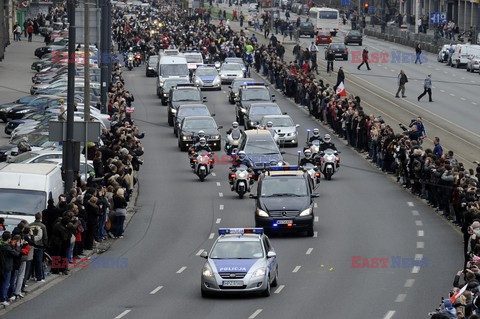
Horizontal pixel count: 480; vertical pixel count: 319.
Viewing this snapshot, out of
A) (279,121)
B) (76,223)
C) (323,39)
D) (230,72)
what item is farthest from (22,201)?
(323,39)

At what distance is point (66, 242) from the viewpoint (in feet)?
98.7

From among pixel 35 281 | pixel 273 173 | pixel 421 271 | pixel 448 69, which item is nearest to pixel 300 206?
pixel 273 173

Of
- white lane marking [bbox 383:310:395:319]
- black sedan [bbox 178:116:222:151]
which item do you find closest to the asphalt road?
white lane marking [bbox 383:310:395:319]

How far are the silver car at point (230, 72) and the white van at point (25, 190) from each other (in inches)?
1733

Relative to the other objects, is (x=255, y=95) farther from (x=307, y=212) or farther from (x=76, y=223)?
(x=76, y=223)

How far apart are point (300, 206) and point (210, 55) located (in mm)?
57036

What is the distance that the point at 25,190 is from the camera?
31.5 meters

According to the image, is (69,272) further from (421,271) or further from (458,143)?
(458,143)

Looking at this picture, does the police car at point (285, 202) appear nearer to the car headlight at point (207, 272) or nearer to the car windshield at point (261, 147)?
the car headlight at point (207, 272)

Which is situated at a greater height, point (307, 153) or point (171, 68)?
point (171, 68)

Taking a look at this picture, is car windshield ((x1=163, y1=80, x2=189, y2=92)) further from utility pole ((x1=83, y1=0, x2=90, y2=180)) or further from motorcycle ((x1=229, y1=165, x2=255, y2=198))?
motorcycle ((x1=229, y1=165, x2=255, y2=198))

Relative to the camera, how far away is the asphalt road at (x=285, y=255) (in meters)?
26.6

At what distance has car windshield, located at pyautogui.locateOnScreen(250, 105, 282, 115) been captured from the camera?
2199 inches

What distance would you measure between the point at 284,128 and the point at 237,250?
24211mm
